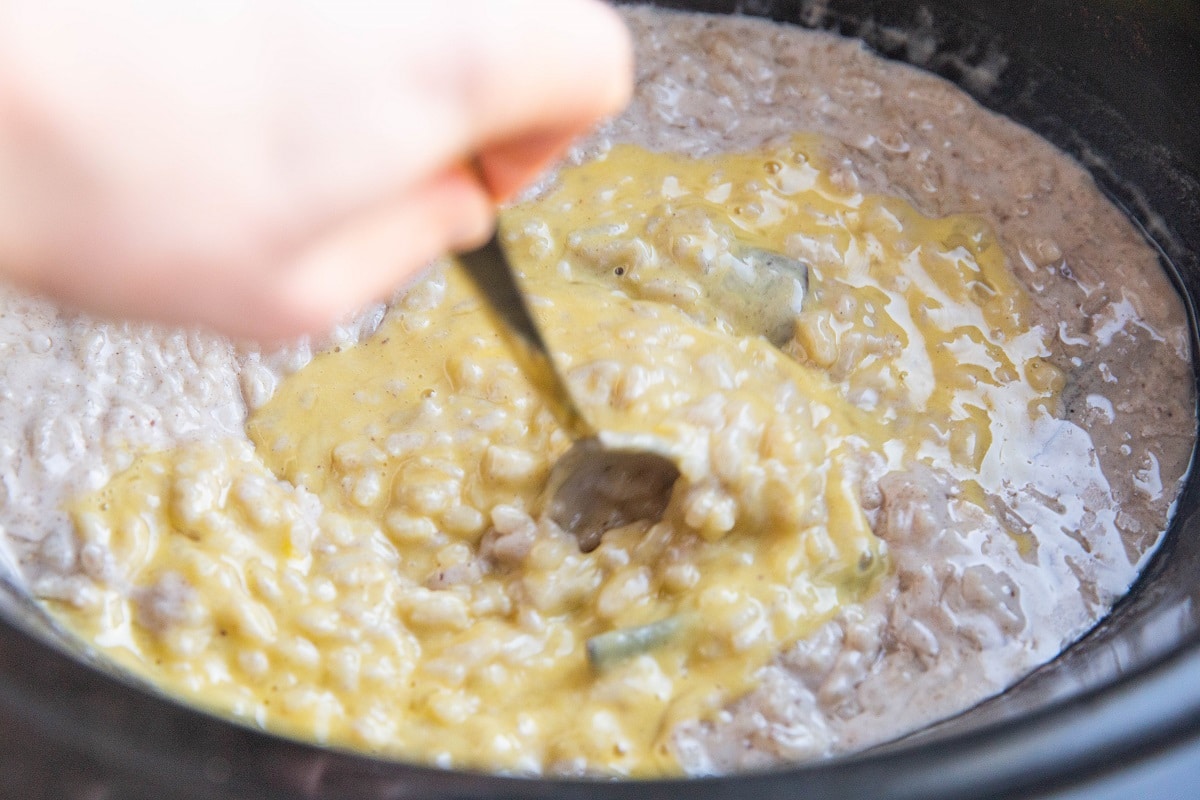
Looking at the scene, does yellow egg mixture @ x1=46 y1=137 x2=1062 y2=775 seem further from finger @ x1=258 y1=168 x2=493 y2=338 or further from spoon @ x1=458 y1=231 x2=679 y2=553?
finger @ x1=258 y1=168 x2=493 y2=338

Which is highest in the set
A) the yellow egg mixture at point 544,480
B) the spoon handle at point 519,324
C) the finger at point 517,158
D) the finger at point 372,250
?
the finger at point 517,158

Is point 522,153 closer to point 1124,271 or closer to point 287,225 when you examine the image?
point 287,225

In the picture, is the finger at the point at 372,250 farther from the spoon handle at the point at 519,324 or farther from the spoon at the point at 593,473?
the spoon at the point at 593,473

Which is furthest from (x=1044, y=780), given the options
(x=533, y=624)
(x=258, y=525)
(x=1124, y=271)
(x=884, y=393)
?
(x=1124, y=271)

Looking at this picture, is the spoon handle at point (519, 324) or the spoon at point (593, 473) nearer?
the spoon handle at point (519, 324)

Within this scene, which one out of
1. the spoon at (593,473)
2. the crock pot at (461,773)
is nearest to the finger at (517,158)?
the spoon at (593,473)

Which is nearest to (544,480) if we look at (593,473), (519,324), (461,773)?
(593,473)

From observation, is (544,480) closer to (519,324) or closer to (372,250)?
(519,324)
